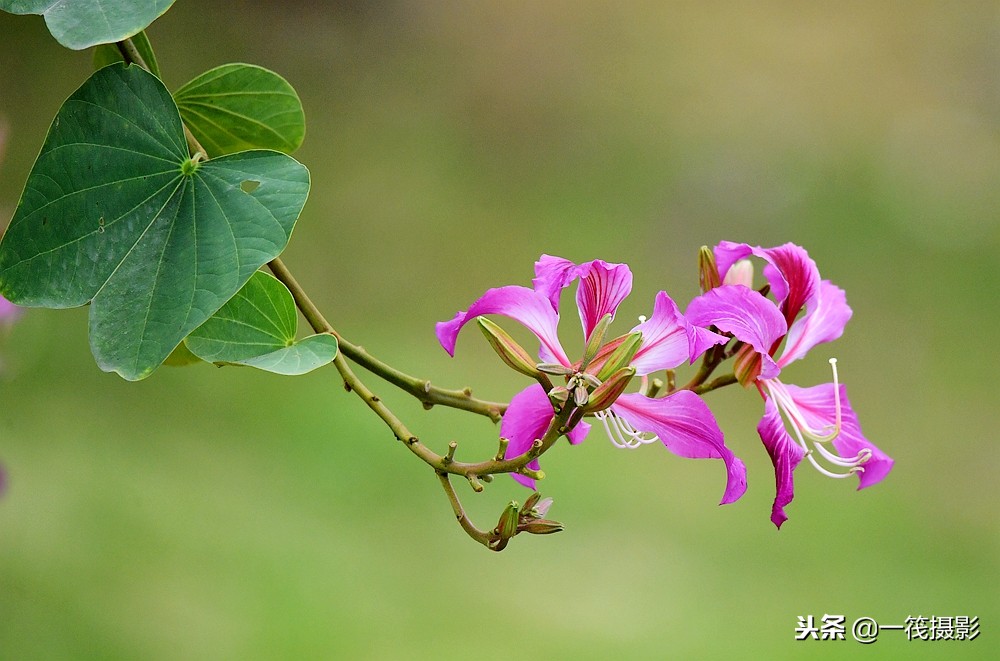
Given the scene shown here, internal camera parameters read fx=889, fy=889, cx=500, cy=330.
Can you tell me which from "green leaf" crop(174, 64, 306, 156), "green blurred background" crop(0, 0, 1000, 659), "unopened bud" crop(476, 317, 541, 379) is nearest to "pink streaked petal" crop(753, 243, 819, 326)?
"unopened bud" crop(476, 317, 541, 379)

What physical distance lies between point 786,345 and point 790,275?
0.16 feet

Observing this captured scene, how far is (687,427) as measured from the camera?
32cm

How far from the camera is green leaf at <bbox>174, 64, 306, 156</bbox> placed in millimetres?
417

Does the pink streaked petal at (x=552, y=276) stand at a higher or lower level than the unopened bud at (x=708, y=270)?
lower

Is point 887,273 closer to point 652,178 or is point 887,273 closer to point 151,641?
point 652,178

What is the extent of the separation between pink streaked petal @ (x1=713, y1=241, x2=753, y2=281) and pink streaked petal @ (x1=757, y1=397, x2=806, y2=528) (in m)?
0.06

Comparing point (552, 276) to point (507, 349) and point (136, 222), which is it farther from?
point (136, 222)

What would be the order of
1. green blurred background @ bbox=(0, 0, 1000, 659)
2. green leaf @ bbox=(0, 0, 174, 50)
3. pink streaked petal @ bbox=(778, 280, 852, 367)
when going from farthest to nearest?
green blurred background @ bbox=(0, 0, 1000, 659) < pink streaked petal @ bbox=(778, 280, 852, 367) < green leaf @ bbox=(0, 0, 174, 50)

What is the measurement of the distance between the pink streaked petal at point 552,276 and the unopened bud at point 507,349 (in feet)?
0.09

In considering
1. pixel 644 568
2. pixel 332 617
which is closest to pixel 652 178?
pixel 644 568

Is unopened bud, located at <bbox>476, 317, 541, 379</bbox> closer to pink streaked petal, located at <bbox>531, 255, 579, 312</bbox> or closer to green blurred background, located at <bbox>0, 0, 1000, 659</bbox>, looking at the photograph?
pink streaked petal, located at <bbox>531, 255, 579, 312</bbox>

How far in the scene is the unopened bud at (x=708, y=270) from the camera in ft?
1.20

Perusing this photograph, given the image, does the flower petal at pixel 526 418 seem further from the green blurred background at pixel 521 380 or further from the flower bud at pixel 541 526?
the green blurred background at pixel 521 380

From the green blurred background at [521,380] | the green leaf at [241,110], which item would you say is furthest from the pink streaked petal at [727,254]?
the green blurred background at [521,380]
